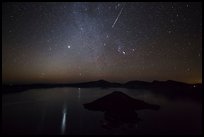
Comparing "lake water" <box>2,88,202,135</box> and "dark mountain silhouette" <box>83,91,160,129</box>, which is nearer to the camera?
"lake water" <box>2,88,202,135</box>

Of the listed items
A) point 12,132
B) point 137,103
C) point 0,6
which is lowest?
point 12,132

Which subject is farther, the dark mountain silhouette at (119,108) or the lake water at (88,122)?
the dark mountain silhouette at (119,108)

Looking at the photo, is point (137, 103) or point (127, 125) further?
point (137, 103)

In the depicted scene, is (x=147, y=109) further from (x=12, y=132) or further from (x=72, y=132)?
(x=12, y=132)

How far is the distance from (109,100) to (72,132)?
805 inches

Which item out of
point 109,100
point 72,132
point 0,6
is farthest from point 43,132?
point 0,6

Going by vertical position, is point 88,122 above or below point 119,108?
below

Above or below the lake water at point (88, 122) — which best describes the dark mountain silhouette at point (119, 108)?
above

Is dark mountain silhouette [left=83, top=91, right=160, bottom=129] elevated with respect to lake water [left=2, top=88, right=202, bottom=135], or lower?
elevated

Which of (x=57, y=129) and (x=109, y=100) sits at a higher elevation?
(x=109, y=100)

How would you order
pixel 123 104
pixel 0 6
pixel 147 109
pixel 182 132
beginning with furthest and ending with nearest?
pixel 147 109 → pixel 123 104 → pixel 182 132 → pixel 0 6

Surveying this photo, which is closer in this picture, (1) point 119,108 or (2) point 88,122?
(2) point 88,122

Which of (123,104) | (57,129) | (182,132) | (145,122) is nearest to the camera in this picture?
(182,132)

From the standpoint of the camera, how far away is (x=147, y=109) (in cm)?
6256
